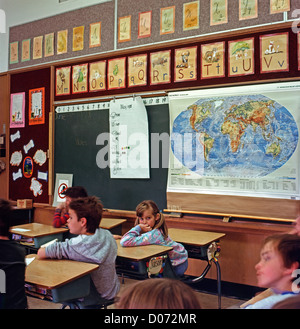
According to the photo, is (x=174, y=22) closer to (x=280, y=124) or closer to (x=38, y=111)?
(x=280, y=124)

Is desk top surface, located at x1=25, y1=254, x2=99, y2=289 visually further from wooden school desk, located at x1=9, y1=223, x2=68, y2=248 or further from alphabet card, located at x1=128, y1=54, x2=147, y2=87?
alphabet card, located at x1=128, y1=54, x2=147, y2=87

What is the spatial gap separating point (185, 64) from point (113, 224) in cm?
185

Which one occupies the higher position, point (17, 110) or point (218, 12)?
point (218, 12)

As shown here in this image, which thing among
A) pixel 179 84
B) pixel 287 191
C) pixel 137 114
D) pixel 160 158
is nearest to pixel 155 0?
pixel 179 84

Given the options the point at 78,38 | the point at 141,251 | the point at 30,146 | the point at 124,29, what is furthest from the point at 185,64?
the point at 30,146

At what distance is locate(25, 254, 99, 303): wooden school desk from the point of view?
1.85 metres

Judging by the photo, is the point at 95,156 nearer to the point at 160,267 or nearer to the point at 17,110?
the point at 17,110

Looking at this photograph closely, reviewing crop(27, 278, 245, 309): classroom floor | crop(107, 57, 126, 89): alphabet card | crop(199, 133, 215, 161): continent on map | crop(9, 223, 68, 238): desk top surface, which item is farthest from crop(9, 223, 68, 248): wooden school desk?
crop(107, 57, 126, 89): alphabet card

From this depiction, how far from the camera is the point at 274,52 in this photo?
131 inches

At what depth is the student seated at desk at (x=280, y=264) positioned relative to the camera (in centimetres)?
138

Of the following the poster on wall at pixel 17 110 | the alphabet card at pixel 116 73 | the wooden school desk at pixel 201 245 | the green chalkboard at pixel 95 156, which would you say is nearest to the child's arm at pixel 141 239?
the wooden school desk at pixel 201 245

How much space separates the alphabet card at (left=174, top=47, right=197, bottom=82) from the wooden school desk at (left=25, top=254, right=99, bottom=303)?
238 centimetres

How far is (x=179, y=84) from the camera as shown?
385cm
